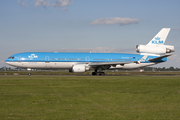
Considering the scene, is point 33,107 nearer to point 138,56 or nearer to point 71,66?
point 71,66

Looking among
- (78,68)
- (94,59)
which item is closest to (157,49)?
(94,59)

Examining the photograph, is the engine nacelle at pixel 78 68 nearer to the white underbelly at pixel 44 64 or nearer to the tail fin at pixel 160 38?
the white underbelly at pixel 44 64

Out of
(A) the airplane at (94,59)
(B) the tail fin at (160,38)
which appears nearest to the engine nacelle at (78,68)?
(A) the airplane at (94,59)

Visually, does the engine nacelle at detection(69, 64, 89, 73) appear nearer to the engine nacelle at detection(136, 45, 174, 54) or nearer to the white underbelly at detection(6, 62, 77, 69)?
the white underbelly at detection(6, 62, 77, 69)

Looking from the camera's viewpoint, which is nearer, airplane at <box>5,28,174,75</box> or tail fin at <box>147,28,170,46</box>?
airplane at <box>5,28,174,75</box>

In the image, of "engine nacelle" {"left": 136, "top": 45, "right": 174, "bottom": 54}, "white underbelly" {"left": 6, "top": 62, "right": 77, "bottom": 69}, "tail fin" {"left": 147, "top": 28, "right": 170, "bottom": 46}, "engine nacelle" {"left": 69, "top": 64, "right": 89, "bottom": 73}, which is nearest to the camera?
"engine nacelle" {"left": 69, "top": 64, "right": 89, "bottom": 73}

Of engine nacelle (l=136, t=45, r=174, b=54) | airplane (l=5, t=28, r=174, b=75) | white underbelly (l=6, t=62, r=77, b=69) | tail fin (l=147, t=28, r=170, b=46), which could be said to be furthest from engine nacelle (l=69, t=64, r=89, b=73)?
tail fin (l=147, t=28, r=170, b=46)

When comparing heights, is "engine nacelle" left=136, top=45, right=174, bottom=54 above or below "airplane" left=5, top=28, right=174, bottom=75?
above

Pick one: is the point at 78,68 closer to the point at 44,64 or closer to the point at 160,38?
the point at 44,64

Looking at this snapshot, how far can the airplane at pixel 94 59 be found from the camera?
40125 mm

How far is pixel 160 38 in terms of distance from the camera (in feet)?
153

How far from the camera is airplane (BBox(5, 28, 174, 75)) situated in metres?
40.1

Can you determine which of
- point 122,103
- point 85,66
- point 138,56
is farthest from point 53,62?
point 122,103

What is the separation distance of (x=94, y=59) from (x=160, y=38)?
15.8 meters
